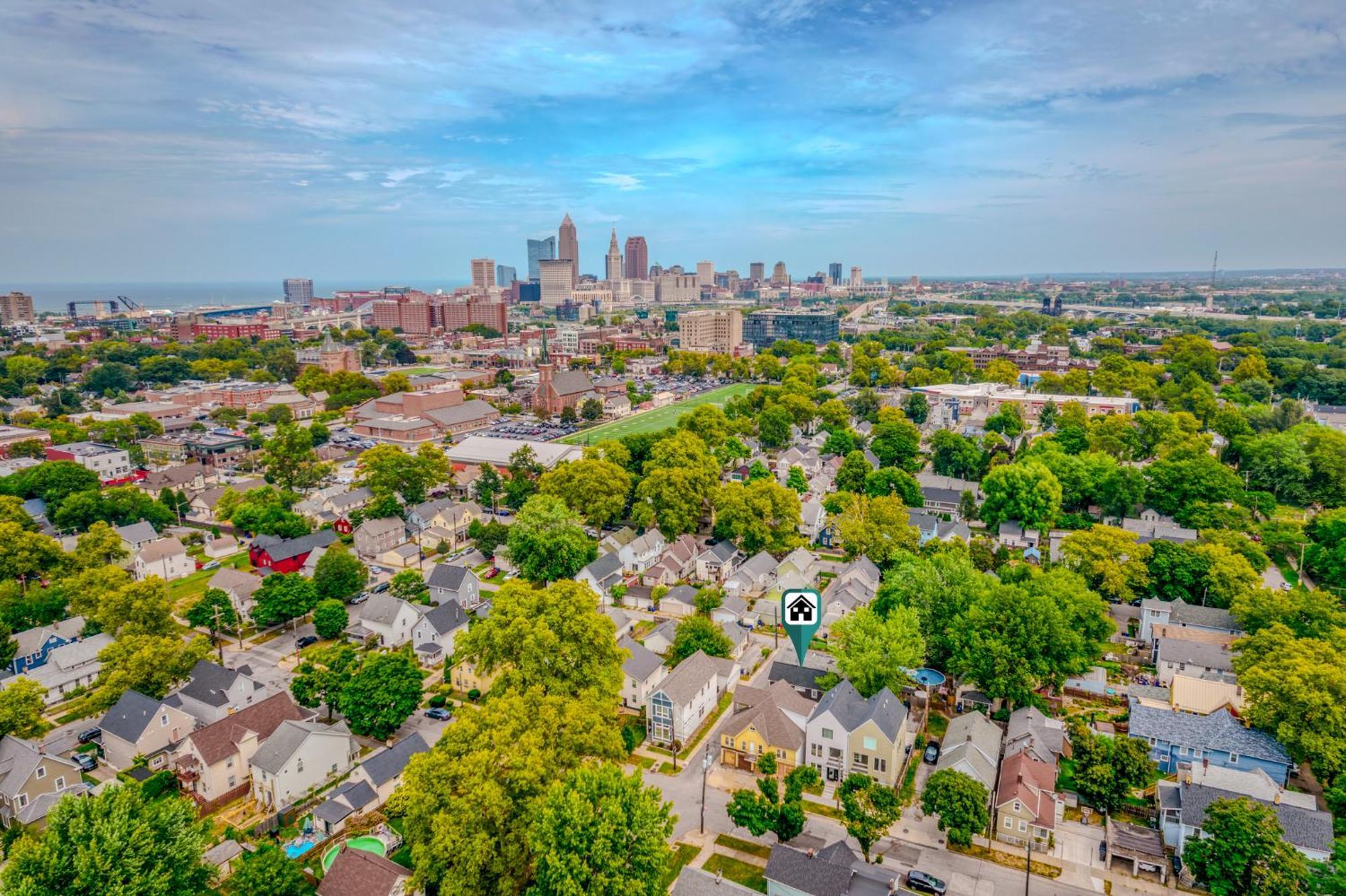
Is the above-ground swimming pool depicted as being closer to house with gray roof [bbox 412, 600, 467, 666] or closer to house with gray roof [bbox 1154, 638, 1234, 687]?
house with gray roof [bbox 412, 600, 467, 666]

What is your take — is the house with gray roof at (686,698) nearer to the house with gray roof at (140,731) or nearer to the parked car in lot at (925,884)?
the parked car in lot at (925,884)

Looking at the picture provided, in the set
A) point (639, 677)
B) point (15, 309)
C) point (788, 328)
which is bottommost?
point (639, 677)

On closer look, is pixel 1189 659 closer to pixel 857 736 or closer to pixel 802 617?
pixel 802 617

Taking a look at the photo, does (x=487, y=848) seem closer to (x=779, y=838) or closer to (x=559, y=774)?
(x=559, y=774)

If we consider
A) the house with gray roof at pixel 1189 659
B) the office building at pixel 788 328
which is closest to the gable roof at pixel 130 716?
the house with gray roof at pixel 1189 659

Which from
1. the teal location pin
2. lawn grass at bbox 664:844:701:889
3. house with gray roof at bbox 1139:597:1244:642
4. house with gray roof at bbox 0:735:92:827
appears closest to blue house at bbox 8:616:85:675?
house with gray roof at bbox 0:735:92:827

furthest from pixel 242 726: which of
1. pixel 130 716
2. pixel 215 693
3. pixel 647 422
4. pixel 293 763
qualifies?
pixel 647 422

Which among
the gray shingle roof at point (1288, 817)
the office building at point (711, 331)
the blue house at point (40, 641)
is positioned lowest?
the blue house at point (40, 641)

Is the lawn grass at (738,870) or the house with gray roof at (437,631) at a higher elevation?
the house with gray roof at (437,631)
